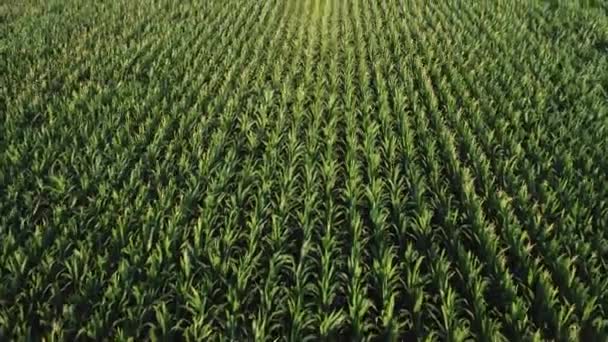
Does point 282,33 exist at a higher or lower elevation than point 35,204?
lower

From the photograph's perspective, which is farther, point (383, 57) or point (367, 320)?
point (383, 57)

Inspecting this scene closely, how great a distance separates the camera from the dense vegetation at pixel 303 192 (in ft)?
16.4

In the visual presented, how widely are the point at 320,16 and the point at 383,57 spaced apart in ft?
19.9

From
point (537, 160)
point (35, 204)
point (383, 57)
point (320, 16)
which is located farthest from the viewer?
point (320, 16)

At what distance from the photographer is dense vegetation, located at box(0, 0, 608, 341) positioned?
4.98m

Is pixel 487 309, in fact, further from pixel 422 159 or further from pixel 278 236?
pixel 422 159

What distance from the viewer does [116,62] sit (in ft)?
39.8

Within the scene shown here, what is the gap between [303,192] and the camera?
6805 mm

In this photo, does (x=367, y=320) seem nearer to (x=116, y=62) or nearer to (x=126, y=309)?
(x=126, y=309)

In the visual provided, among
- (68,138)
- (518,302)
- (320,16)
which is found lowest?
(320,16)

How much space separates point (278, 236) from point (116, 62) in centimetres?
803

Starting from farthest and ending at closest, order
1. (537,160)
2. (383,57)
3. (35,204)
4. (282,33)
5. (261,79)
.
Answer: (282,33) → (383,57) → (261,79) → (537,160) → (35,204)

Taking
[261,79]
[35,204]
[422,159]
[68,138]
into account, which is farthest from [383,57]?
[35,204]

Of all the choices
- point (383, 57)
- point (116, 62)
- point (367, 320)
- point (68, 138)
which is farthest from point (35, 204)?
point (383, 57)
